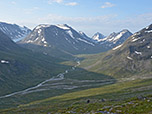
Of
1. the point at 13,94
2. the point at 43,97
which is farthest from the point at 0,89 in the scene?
the point at 43,97

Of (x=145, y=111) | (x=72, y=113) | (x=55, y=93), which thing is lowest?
(x=55, y=93)

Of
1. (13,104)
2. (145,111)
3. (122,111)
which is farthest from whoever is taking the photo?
(13,104)

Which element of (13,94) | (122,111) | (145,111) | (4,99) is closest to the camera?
(145,111)

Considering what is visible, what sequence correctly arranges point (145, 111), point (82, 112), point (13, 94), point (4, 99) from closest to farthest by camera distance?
1. point (145, 111)
2. point (82, 112)
3. point (4, 99)
4. point (13, 94)

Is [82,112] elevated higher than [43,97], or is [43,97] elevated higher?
[82,112]

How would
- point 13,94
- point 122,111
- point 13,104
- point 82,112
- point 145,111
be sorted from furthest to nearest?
point 13,94 < point 13,104 < point 82,112 < point 122,111 < point 145,111

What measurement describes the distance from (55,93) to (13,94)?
38.6 m

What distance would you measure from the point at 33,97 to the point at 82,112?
402 ft

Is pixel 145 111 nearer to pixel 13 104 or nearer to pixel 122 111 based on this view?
pixel 122 111

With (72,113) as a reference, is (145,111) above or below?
above

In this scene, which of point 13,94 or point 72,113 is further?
point 13,94

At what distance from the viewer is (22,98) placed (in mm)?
173625

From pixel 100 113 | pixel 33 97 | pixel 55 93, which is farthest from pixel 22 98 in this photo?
pixel 100 113

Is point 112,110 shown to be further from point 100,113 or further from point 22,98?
point 22,98
